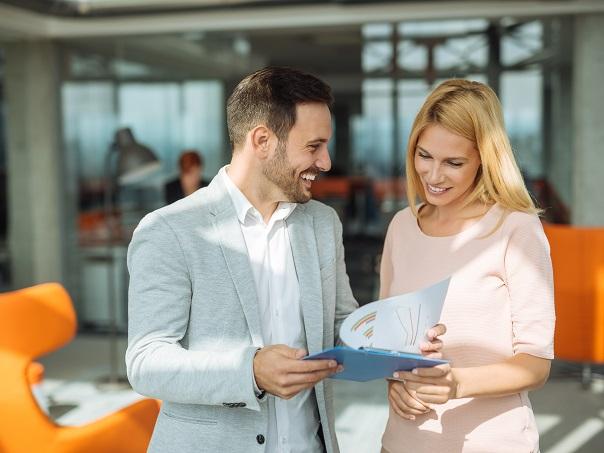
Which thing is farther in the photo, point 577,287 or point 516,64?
point 516,64

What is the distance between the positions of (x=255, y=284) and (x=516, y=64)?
6.57 meters

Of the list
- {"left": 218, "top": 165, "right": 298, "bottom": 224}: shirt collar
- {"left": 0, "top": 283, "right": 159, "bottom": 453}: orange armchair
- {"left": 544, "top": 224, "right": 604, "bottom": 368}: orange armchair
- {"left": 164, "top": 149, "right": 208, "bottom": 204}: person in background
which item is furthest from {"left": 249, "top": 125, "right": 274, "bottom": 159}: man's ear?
{"left": 164, "top": 149, "right": 208, "bottom": 204}: person in background

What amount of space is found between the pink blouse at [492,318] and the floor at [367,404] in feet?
9.75

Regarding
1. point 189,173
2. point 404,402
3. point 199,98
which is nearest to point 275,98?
point 404,402

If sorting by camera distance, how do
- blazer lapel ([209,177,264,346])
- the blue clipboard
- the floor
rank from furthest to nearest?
the floor < blazer lapel ([209,177,264,346]) < the blue clipboard

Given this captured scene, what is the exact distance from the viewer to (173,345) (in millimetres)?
1834

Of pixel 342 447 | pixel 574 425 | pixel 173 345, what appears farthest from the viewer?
pixel 574 425

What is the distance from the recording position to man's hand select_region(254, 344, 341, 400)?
172cm

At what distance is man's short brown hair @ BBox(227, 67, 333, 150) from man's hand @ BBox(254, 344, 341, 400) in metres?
0.59

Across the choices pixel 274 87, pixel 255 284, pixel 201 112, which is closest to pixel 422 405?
pixel 255 284

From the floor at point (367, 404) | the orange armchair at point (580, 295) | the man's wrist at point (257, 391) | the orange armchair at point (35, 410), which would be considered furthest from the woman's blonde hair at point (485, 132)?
the orange armchair at point (580, 295)

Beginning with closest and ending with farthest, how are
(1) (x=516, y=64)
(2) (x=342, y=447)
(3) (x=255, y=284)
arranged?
(3) (x=255, y=284), (2) (x=342, y=447), (1) (x=516, y=64)

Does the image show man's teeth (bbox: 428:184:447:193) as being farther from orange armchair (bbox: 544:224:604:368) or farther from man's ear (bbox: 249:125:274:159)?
orange armchair (bbox: 544:224:604:368)

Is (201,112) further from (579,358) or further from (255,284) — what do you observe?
(255,284)
